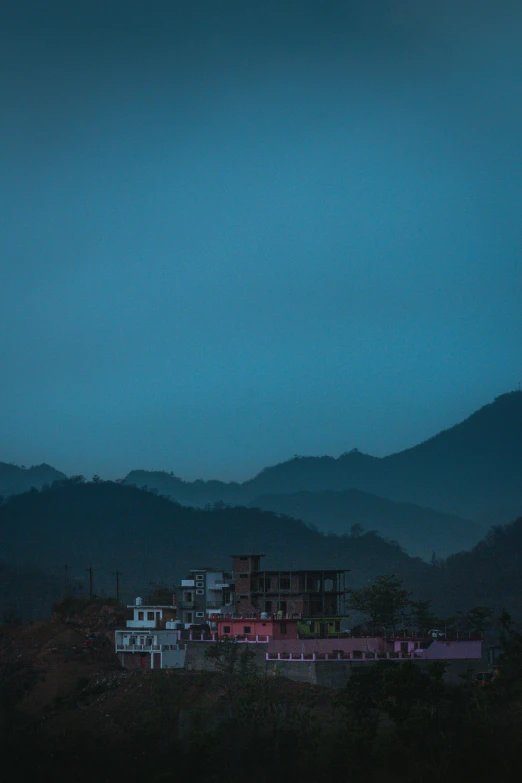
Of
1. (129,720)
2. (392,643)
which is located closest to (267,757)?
(129,720)

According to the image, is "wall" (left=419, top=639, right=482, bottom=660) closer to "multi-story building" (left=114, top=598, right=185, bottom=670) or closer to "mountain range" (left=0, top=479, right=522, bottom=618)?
"multi-story building" (left=114, top=598, right=185, bottom=670)

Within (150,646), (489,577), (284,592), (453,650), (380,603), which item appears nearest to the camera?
(453,650)

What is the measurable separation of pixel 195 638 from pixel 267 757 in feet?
48.5

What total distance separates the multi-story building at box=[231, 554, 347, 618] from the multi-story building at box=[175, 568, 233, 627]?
48.9 inches

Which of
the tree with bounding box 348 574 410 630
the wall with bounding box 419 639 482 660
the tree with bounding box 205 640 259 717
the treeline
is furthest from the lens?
the tree with bounding box 348 574 410 630

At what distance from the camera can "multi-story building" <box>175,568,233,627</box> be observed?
6881 cm

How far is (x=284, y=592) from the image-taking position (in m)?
66.1

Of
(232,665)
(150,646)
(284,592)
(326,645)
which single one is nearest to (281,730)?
(232,665)

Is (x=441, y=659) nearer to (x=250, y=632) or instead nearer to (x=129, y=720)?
(x=250, y=632)

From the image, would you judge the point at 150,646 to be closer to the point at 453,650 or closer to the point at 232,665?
the point at 232,665

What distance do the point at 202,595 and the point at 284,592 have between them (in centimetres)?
577

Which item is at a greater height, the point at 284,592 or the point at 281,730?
the point at 284,592

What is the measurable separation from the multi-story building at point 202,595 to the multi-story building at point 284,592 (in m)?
1.24

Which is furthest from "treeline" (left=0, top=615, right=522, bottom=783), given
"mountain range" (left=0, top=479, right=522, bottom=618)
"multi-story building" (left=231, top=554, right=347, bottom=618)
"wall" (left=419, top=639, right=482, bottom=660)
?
"mountain range" (left=0, top=479, right=522, bottom=618)
